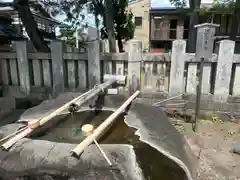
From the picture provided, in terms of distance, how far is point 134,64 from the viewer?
5.14 metres

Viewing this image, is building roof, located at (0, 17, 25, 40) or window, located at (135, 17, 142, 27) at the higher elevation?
window, located at (135, 17, 142, 27)

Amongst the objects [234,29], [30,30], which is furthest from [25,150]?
[234,29]

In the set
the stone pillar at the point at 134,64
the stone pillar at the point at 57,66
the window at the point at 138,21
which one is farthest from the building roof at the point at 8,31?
the window at the point at 138,21

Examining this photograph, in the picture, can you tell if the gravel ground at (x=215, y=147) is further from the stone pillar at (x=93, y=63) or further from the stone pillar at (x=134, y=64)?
the stone pillar at (x=93, y=63)

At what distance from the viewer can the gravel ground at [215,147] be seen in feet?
11.3

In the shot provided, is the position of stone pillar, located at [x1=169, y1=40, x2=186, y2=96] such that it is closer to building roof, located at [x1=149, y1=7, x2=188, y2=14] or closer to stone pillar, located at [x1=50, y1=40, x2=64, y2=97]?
stone pillar, located at [x1=50, y1=40, x2=64, y2=97]

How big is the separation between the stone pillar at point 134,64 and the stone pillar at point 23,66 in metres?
2.47

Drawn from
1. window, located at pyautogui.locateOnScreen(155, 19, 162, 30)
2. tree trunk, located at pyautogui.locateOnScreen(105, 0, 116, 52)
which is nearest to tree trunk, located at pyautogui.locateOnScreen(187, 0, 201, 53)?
tree trunk, located at pyautogui.locateOnScreen(105, 0, 116, 52)

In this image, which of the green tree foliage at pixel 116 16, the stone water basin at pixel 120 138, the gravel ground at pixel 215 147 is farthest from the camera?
the green tree foliage at pixel 116 16

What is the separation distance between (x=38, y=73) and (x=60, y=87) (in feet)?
2.15

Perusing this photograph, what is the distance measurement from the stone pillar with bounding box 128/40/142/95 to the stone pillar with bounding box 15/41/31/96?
8.09ft

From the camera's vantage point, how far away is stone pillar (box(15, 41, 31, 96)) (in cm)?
537

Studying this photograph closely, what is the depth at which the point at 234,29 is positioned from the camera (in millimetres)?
10734

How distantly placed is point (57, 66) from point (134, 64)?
1.82 m
